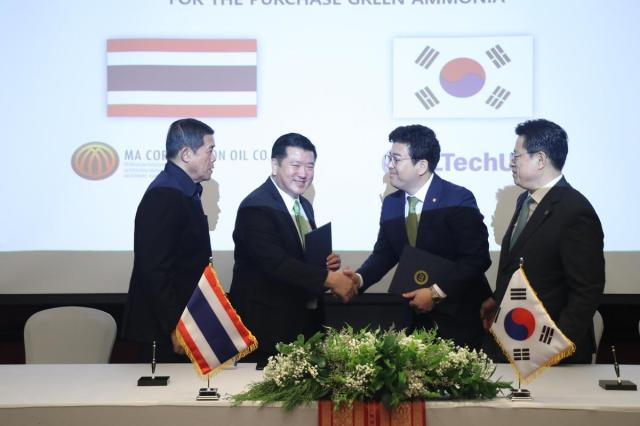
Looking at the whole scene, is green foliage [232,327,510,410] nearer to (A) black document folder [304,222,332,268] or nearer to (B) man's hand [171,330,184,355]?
(B) man's hand [171,330,184,355]

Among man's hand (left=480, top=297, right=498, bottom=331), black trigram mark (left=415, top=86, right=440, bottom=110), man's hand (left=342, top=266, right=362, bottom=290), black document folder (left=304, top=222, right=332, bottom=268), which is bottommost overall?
man's hand (left=480, top=297, right=498, bottom=331)

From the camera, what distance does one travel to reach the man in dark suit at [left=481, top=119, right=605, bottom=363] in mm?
3637

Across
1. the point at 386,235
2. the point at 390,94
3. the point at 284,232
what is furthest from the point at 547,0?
the point at 284,232

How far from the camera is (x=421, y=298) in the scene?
4289 millimetres

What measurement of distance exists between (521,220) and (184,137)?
175cm

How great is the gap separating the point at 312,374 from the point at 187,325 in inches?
22.6

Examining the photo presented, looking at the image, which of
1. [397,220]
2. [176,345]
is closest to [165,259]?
[176,345]

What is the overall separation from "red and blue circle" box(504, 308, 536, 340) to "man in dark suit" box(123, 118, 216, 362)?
1.52 m

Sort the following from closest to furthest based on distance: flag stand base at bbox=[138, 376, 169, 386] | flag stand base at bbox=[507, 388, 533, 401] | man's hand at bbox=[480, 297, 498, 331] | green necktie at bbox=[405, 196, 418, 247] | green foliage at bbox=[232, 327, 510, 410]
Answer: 1. green foliage at bbox=[232, 327, 510, 410]
2. flag stand base at bbox=[507, 388, 533, 401]
3. flag stand base at bbox=[138, 376, 169, 386]
4. man's hand at bbox=[480, 297, 498, 331]
5. green necktie at bbox=[405, 196, 418, 247]

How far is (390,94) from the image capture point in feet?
16.6

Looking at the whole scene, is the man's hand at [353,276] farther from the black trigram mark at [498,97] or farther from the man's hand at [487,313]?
the black trigram mark at [498,97]

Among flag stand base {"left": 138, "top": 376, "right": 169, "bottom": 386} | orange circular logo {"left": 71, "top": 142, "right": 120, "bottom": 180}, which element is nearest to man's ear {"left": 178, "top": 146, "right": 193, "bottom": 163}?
orange circular logo {"left": 71, "top": 142, "right": 120, "bottom": 180}

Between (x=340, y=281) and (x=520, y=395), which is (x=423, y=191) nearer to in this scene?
(x=340, y=281)

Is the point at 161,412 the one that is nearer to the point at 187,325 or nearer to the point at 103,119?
the point at 187,325
